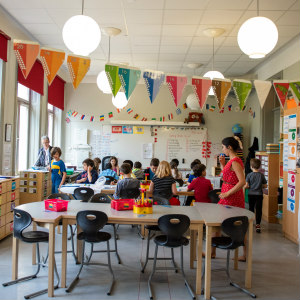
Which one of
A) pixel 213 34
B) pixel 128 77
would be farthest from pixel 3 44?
pixel 213 34

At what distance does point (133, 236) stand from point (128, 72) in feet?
8.20

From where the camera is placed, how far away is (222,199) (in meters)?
3.98

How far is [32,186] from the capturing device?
19.3 ft

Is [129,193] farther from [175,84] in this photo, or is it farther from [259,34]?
[259,34]

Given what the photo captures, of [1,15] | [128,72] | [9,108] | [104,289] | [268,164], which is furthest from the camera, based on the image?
[268,164]

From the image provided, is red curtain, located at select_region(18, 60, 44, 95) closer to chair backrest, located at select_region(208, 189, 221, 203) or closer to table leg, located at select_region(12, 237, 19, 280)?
table leg, located at select_region(12, 237, 19, 280)

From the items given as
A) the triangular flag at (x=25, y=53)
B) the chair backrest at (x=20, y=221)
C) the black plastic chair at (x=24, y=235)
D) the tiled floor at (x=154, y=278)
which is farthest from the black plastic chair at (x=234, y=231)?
the triangular flag at (x=25, y=53)

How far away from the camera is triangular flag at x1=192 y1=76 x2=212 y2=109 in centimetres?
468

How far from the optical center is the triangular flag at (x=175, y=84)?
457 centimetres

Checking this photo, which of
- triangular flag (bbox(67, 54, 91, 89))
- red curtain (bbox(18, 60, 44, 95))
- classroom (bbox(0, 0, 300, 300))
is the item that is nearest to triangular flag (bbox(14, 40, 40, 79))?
classroom (bbox(0, 0, 300, 300))

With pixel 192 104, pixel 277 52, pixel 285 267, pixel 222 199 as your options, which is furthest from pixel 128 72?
pixel 192 104

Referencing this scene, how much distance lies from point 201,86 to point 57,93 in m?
4.78

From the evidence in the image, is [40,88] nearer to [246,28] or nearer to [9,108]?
[9,108]

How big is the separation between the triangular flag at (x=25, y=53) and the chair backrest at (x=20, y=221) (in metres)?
1.72
